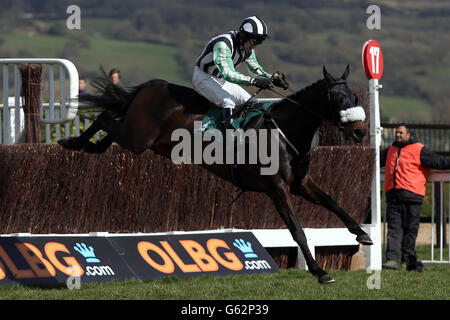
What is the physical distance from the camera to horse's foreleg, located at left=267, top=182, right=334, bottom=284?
22.0 ft

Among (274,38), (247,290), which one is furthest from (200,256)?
(274,38)

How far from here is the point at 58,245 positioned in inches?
292

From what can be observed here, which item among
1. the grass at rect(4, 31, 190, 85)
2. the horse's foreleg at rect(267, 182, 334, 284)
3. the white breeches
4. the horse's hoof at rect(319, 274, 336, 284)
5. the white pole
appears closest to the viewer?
the horse's hoof at rect(319, 274, 336, 284)

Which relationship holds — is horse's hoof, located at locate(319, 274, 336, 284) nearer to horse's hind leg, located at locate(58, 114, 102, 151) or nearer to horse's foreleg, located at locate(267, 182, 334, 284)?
horse's foreleg, located at locate(267, 182, 334, 284)

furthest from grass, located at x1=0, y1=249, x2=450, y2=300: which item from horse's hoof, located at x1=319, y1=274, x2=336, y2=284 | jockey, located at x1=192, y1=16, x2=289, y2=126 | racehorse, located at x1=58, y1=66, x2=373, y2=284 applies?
jockey, located at x1=192, y1=16, x2=289, y2=126

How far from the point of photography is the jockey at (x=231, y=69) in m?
7.09

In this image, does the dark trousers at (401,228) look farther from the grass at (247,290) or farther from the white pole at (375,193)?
the grass at (247,290)

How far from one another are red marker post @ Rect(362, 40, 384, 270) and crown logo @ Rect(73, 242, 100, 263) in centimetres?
318

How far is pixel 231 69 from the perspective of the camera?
714cm

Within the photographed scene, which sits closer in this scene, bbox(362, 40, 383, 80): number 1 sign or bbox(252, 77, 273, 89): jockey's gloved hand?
bbox(252, 77, 273, 89): jockey's gloved hand

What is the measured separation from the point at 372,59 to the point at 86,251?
12.1 ft

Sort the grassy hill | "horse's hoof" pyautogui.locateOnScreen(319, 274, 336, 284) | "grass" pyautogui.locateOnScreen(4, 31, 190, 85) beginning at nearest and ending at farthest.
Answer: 1. "horse's hoof" pyautogui.locateOnScreen(319, 274, 336, 284)
2. "grass" pyautogui.locateOnScreen(4, 31, 190, 85)
3. the grassy hill

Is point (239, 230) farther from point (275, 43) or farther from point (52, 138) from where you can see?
point (275, 43)

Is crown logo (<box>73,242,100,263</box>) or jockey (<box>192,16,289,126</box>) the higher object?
jockey (<box>192,16,289,126</box>)
